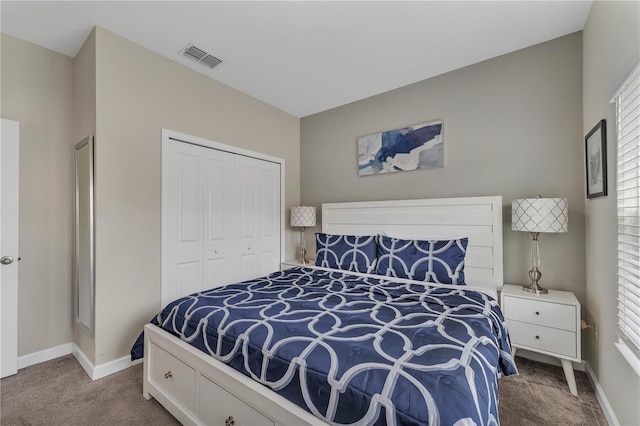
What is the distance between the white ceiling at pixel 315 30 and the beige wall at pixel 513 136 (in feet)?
0.59

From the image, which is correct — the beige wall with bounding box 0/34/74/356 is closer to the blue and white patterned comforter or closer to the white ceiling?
the white ceiling

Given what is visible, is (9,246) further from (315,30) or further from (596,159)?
(596,159)

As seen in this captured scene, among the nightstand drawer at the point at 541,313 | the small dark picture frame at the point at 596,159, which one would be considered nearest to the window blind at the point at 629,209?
the small dark picture frame at the point at 596,159

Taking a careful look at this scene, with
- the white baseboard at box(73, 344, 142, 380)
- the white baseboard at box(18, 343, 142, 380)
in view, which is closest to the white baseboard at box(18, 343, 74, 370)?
the white baseboard at box(18, 343, 142, 380)

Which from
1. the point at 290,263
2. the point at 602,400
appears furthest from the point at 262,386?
the point at 290,263

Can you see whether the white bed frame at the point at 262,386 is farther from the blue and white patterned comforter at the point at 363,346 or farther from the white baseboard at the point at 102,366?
the white baseboard at the point at 102,366

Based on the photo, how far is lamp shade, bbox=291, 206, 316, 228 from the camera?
358cm

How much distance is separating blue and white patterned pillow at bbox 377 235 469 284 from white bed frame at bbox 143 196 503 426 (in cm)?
28

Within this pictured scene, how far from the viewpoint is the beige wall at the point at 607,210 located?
1.38 meters

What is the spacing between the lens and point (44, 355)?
2.37 m

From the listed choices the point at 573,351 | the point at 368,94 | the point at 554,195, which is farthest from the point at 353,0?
the point at 573,351

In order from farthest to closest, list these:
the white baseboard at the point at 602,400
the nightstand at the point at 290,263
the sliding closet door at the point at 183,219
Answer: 1. the nightstand at the point at 290,263
2. the sliding closet door at the point at 183,219
3. the white baseboard at the point at 602,400

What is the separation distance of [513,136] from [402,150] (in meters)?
1.03

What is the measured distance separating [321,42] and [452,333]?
235cm
